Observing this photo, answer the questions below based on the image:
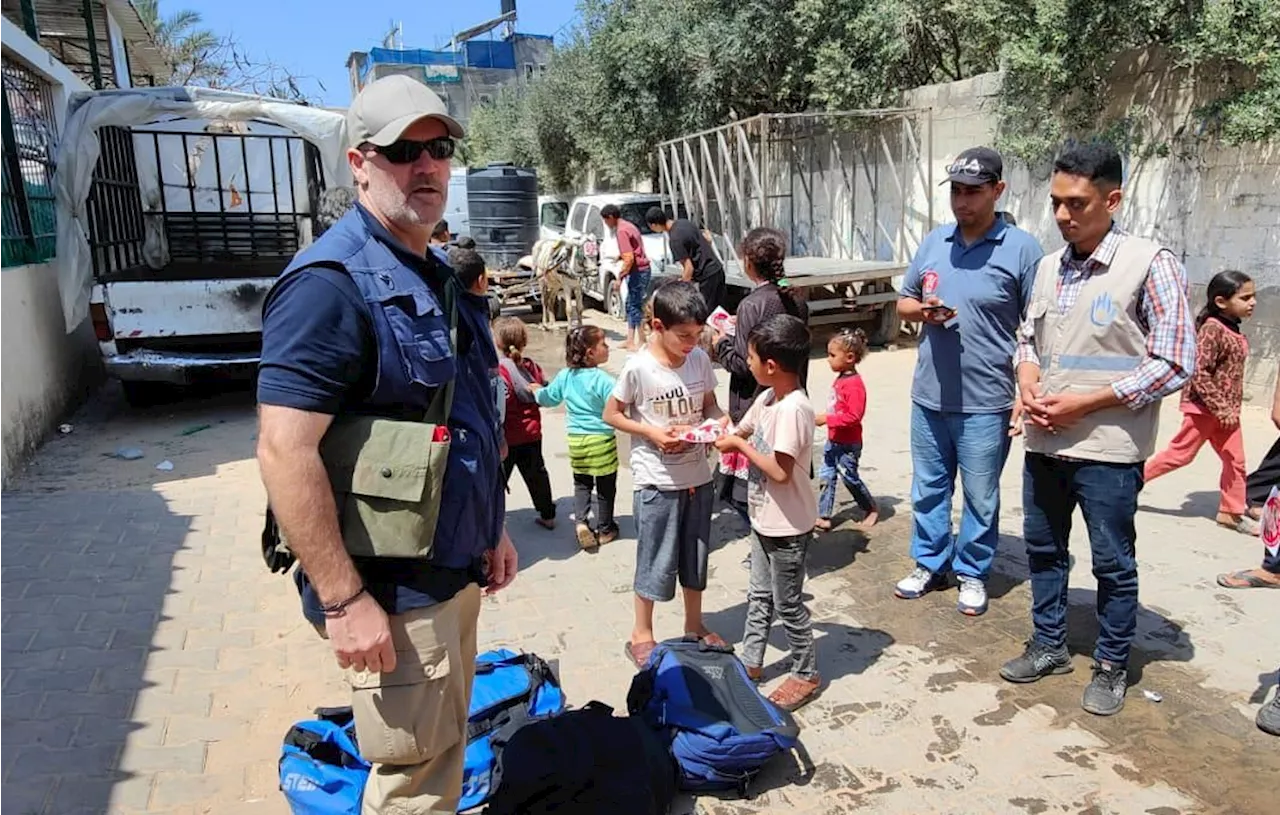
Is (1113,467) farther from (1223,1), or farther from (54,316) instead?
(54,316)

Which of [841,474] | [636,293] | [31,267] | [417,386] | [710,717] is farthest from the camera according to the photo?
[636,293]

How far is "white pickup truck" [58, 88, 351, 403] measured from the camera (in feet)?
23.9

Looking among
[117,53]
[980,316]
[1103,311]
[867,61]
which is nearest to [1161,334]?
[1103,311]

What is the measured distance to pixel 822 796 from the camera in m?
2.73

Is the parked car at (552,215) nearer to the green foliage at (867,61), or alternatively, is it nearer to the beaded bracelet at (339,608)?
the green foliage at (867,61)

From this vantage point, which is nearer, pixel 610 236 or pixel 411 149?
pixel 411 149

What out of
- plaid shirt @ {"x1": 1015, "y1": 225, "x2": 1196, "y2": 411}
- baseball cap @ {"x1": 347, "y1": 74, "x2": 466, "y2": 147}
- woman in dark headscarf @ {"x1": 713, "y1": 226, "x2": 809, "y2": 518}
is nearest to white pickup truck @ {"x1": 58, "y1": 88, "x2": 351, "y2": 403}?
woman in dark headscarf @ {"x1": 713, "y1": 226, "x2": 809, "y2": 518}

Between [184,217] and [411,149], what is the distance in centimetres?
994

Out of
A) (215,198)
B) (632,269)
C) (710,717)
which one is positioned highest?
(215,198)

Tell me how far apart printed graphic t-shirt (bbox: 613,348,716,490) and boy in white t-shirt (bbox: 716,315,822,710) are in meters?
0.25

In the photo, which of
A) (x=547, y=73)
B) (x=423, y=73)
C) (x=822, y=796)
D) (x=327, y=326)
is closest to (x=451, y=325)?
(x=327, y=326)

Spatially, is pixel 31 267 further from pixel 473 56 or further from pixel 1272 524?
pixel 473 56

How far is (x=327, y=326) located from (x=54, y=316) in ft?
25.0

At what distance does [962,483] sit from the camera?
13.1ft
